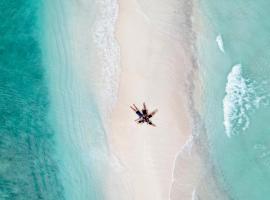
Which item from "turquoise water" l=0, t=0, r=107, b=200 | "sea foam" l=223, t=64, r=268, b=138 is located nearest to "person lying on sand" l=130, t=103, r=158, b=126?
"turquoise water" l=0, t=0, r=107, b=200

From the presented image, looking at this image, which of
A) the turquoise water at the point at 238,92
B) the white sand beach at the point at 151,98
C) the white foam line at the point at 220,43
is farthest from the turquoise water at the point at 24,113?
the white foam line at the point at 220,43

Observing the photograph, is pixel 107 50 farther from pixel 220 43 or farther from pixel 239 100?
pixel 239 100

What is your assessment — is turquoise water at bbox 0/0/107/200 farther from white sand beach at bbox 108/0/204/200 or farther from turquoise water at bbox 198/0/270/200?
turquoise water at bbox 198/0/270/200

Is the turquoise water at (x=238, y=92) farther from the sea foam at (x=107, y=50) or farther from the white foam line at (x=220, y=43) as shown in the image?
the sea foam at (x=107, y=50)

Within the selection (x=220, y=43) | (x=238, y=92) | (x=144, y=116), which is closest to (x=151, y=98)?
(x=144, y=116)

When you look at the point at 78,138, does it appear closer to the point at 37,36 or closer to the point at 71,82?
the point at 71,82
